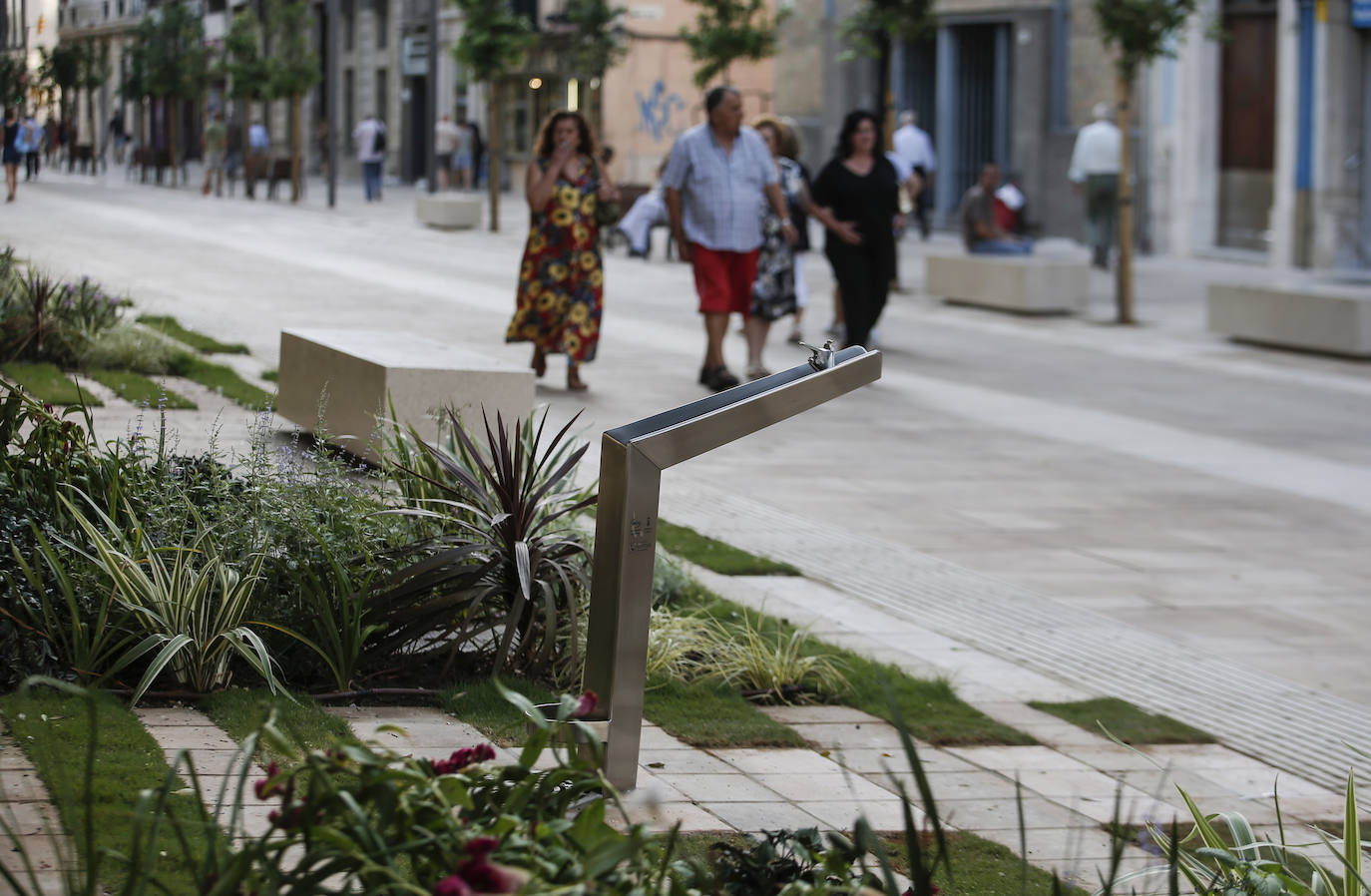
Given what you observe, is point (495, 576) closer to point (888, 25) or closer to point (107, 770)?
point (107, 770)

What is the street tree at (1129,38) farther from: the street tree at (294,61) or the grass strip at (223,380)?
the street tree at (294,61)

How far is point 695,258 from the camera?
11.6 metres

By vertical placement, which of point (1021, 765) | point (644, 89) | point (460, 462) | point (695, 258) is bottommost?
point (1021, 765)

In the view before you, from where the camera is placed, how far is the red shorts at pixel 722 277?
11.6 metres

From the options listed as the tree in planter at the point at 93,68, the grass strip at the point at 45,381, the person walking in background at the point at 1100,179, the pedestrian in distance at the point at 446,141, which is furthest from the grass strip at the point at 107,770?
the pedestrian in distance at the point at 446,141

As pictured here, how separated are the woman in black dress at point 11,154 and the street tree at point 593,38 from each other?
979 inches

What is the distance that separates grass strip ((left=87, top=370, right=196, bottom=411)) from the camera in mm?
9047

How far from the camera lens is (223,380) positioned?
404 inches

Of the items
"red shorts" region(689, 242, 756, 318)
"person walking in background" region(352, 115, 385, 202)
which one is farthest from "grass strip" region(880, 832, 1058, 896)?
"person walking in background" region(352, 115, 385, 202)

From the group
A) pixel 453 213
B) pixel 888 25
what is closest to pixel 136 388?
pixel 888 25

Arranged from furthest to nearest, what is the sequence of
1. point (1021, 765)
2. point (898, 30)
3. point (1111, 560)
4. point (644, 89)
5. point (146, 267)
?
point (644, 89), point (898, 30), point (146, 267), point (1111, 560), point (1021, 765)

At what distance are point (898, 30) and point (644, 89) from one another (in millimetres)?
24786

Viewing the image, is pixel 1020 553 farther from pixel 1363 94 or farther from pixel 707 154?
pixel 1363 94

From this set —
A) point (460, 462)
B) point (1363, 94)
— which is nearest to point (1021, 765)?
point (460, 462)
